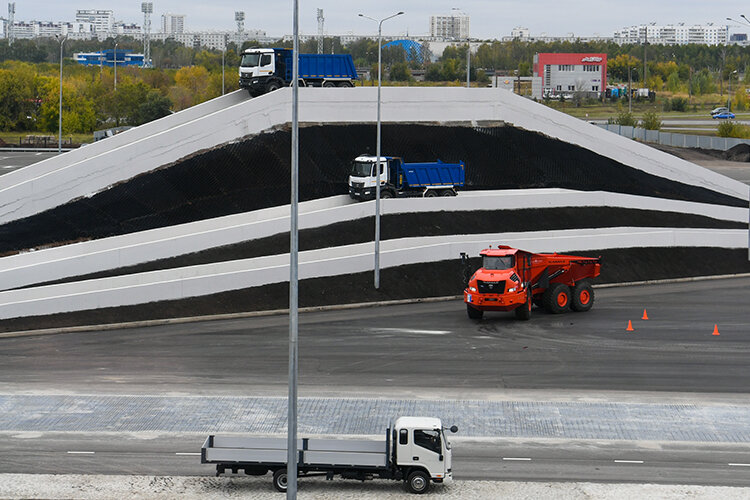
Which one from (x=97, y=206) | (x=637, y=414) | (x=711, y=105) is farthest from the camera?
(x=711, y=105)

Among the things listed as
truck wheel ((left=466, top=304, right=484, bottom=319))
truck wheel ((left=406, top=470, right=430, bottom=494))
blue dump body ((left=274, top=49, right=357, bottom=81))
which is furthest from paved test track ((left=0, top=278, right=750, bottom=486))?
blue dump body ((left=274, top=49, right=357, bottom=81))

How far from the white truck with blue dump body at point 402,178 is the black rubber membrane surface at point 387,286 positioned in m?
5.85

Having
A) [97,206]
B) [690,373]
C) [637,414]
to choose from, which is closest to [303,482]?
[637,414]

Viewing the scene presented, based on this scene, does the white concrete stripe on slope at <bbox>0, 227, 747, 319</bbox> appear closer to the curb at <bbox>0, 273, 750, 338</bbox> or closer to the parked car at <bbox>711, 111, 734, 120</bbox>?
the curb at <bbox>0, 273, 750, 338</bbox>

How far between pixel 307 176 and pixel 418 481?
32.4 m

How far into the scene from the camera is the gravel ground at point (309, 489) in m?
19.7

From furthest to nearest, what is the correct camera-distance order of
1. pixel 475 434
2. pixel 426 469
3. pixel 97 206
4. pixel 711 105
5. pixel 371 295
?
pixel 711 105
pixel 97 206
pixel 371 295
pixel 475 434
pixel 426 469

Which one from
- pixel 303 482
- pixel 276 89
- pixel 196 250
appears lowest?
pixel 303 482

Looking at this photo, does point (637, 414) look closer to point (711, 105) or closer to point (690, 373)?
point (690, 373)

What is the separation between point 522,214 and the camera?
4934 cm

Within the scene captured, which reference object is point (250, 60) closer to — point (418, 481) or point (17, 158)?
point (17, 158)

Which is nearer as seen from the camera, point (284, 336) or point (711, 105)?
point (284, 336)

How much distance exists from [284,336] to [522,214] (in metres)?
18.3

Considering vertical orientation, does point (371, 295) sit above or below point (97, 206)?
below
